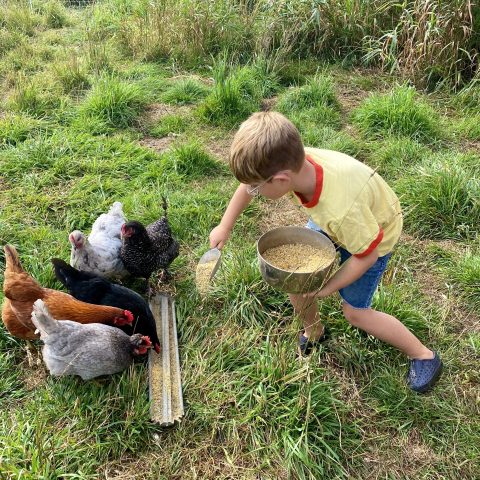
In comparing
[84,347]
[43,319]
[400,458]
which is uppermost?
[43,319]

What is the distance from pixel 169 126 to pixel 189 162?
2.89 feet

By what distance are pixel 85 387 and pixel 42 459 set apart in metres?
0.48

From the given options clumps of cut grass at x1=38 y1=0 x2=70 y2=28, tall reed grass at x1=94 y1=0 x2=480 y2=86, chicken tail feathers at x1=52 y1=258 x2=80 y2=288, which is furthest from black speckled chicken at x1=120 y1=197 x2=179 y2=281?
clumps of cut grass at x1=38 y1=0 x2=70 y2=28

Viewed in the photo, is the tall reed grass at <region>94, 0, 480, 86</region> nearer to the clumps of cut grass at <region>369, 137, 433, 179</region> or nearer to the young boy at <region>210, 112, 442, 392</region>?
the clumps of cut grass at <region>369, 137, 433, 179</region>

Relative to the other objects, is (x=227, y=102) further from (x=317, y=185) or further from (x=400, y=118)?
(x=317, y=185)

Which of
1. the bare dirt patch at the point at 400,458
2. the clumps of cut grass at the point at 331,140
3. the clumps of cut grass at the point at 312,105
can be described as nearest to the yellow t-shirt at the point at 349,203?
the bare dirt patch at the point at 400,458

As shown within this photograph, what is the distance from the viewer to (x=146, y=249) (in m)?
3.34

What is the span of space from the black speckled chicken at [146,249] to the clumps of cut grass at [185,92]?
112 inches

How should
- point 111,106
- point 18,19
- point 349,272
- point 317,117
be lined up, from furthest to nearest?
1. point 18,19
2. point 317,117
3. point 111,106
4. point 349,272

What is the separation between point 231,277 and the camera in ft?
11.1

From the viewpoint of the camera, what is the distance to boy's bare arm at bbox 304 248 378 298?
2.33m

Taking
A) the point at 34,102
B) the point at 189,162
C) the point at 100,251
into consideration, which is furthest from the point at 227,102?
the point at 100,251

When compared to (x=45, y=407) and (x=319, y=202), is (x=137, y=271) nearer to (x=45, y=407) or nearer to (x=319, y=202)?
(x=45, y=407)

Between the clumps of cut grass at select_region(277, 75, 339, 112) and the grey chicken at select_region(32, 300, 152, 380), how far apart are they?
144 inches
